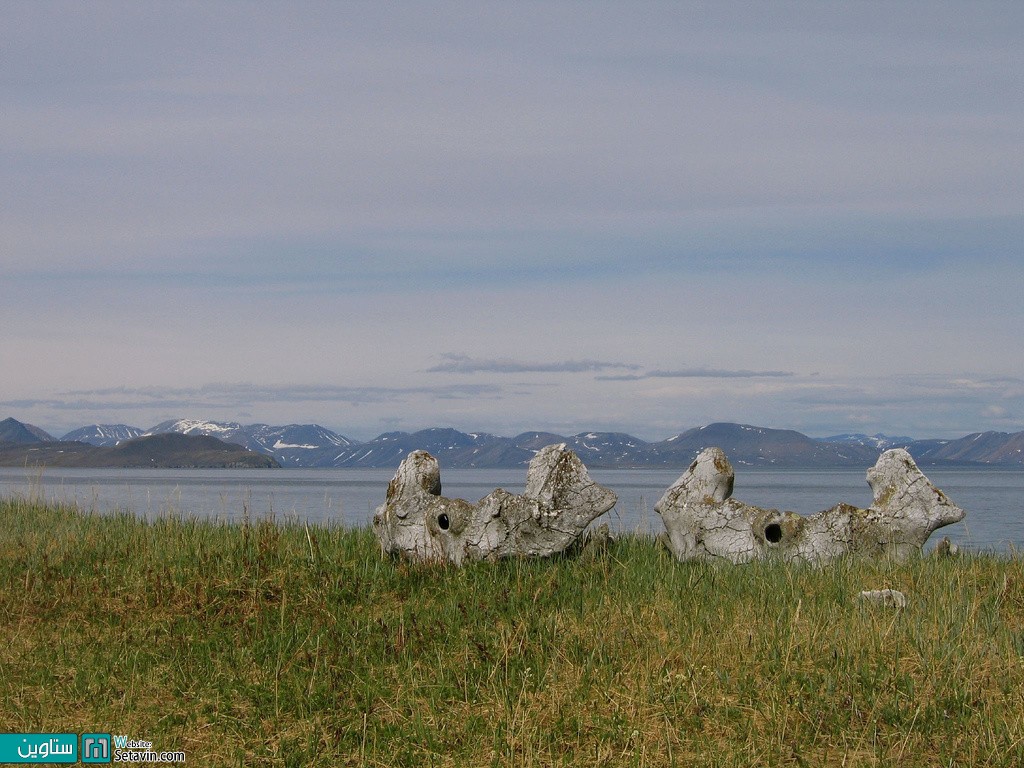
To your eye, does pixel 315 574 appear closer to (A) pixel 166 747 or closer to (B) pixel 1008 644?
(A) pixel 166 747

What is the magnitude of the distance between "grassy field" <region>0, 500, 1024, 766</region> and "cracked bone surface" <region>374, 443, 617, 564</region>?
0.34 m

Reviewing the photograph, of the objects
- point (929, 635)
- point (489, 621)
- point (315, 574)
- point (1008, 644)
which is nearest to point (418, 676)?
point (489, 621)

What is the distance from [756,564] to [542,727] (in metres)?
5.68

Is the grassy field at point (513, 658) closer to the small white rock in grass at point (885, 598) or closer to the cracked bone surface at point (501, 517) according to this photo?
the small white rock in grass at point (885, 598)

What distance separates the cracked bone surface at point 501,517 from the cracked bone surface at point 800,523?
1371mm

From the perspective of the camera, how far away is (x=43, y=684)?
34.0 ft

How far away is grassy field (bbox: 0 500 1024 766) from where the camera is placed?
26.6 feet

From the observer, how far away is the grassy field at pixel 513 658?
8.12m
